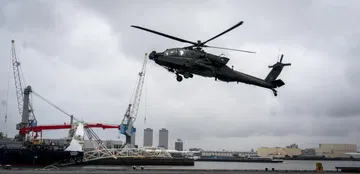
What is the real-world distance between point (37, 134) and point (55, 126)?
5794mm

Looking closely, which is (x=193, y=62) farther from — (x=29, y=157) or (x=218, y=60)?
(x=29, y=157)

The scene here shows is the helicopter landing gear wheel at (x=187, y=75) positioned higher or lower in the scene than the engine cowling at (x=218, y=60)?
lower

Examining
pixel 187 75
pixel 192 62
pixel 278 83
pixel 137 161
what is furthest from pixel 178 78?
pixel 137 161

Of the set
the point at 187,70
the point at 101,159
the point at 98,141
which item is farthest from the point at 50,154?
the point at 187,70

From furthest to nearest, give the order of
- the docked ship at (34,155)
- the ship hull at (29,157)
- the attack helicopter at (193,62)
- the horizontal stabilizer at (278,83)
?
the docked ship at (34,155) < the ship hull at (29,157) < the horizontal stabilizer at (278,83) < the attack helicopter at (193,62)

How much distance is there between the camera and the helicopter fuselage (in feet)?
135

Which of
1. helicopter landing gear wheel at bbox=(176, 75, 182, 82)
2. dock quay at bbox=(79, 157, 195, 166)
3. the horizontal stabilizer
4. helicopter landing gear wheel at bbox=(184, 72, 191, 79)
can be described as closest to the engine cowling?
helicopter landing gear wheel at bbox=(184, 72, 191, 79)

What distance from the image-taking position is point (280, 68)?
51562 mm

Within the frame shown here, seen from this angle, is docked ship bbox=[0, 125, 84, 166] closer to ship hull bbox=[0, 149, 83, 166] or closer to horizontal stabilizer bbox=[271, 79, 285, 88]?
ship hull bbox=[0, 149, 83, 166]

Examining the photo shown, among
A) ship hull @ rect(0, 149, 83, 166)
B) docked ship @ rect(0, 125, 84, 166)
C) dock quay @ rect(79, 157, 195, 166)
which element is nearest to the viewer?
ship hull @ rect(0, 149, 83, 166)

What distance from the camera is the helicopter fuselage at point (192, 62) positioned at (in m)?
41.2

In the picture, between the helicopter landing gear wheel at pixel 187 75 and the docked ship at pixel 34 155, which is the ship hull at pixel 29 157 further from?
the helicopter landing gear wheel at pixel 187 75

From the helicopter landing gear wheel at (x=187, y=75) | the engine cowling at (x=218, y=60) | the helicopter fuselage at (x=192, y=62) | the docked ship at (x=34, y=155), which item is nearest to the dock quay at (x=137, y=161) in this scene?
the docked ship at (x=34, y=155)

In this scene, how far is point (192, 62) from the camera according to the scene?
1631 inches
